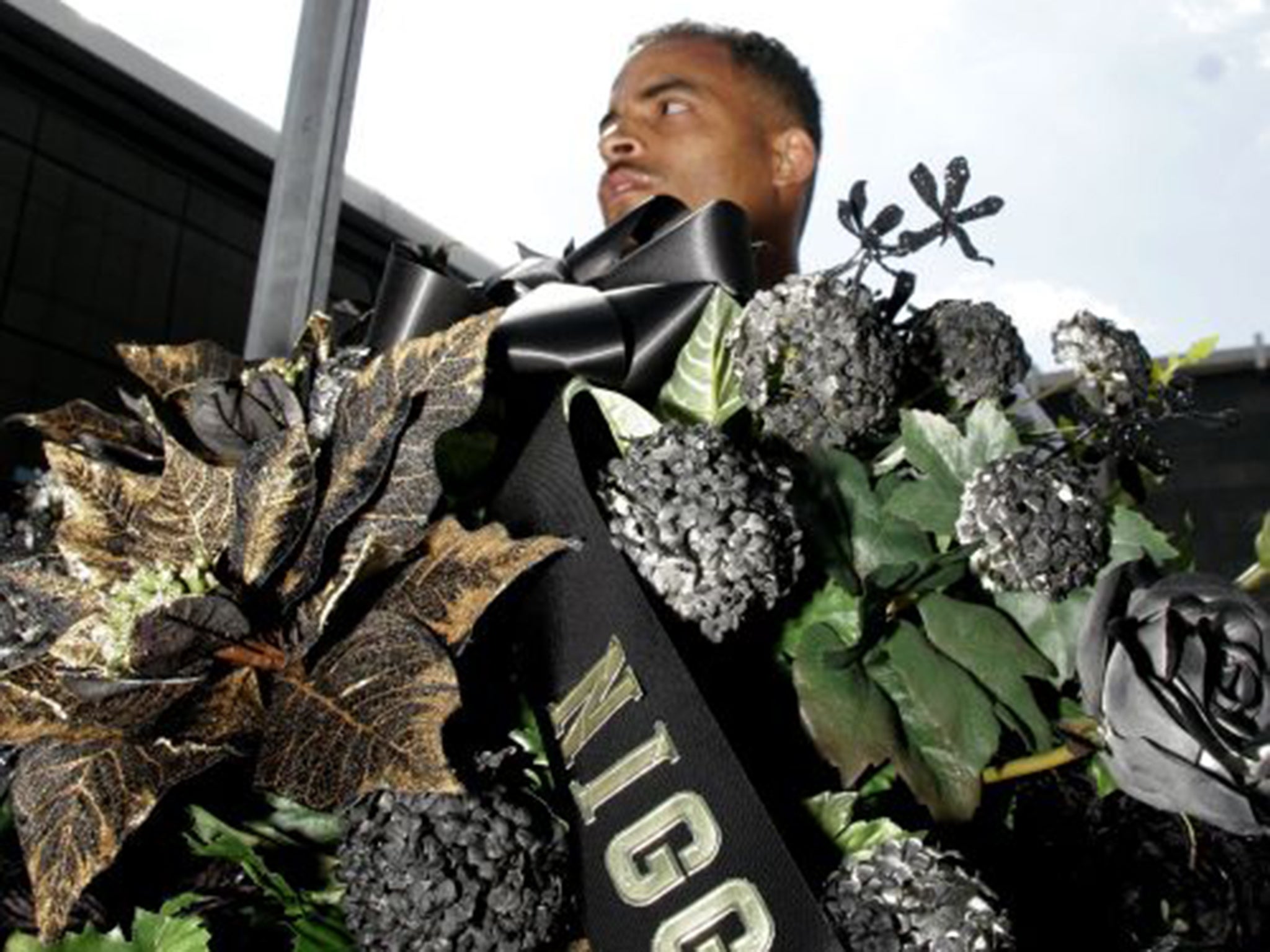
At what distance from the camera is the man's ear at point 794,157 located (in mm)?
1041

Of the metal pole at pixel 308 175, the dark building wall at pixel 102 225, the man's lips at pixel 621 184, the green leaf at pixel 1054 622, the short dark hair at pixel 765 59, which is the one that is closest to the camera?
the green leaf at pixel 1054 622

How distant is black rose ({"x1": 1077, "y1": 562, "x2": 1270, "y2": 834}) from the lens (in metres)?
0.44

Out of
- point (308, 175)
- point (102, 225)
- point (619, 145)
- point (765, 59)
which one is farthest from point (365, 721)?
point (102, 225)

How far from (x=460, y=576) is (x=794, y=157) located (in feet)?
2.20

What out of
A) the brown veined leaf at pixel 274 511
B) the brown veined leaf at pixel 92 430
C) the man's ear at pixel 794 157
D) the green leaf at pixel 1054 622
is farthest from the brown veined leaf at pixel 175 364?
the man's ear at pixel 794 157

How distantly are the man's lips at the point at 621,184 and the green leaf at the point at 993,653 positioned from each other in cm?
50

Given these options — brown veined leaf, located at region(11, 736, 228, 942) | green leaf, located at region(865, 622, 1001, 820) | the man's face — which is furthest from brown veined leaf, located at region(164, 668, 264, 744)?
the man's face

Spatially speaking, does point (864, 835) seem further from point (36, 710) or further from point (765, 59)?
point (765, 59)

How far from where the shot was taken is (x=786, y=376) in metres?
0.54

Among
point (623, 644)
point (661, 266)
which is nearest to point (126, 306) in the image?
point (661, 266)

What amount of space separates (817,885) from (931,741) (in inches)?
2.5

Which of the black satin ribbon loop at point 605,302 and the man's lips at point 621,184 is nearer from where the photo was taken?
the black satin ribbon loop at point 605,302

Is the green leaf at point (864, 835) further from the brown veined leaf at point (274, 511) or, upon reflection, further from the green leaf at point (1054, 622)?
the brown veined leaf at point (274, 511)

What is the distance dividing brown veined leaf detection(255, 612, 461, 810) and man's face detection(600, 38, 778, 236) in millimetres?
534
